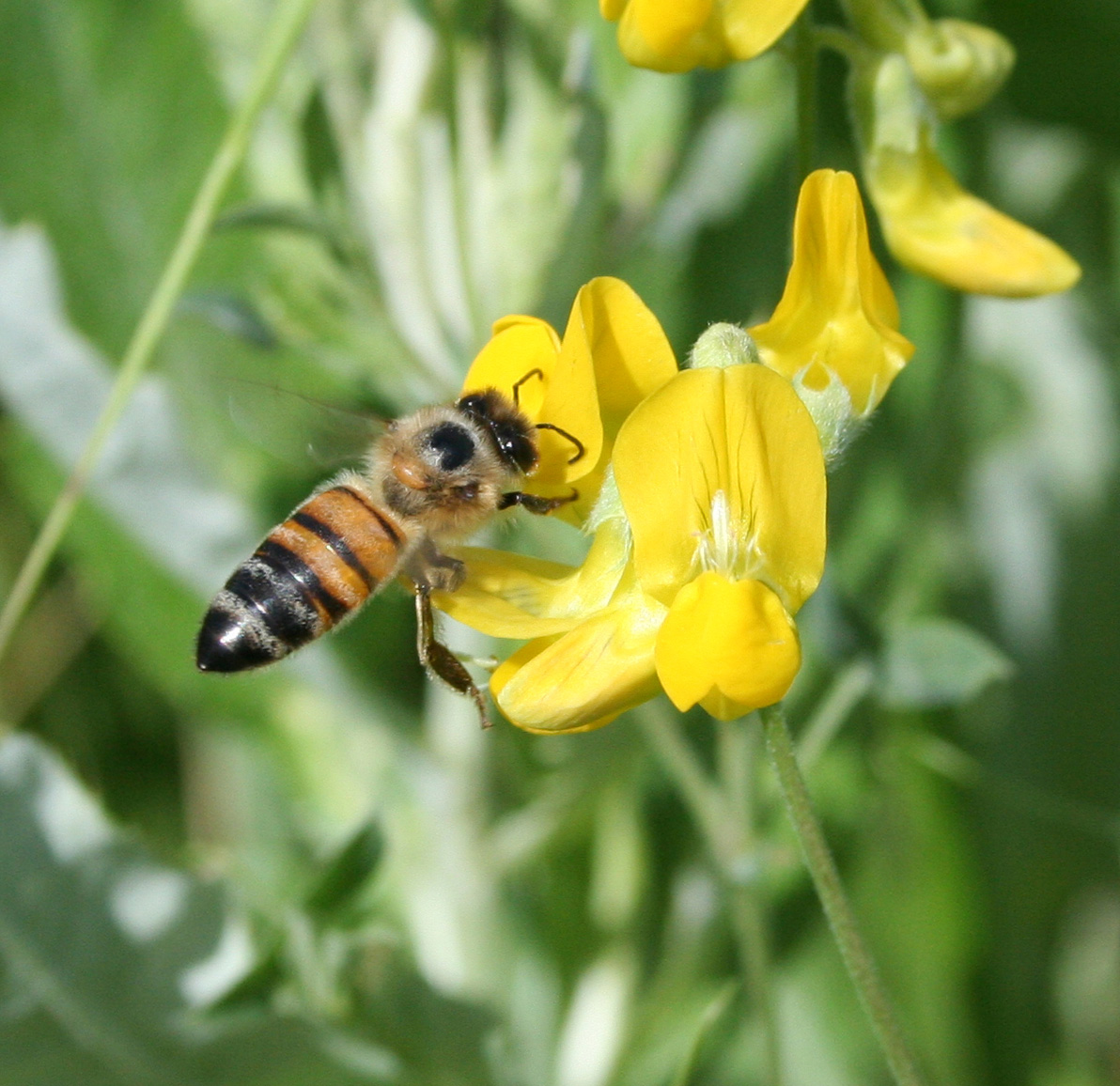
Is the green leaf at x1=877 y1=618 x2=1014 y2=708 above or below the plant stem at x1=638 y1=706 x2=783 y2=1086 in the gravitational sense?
above

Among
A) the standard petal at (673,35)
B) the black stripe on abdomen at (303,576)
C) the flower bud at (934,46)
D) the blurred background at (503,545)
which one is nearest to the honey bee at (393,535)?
the black stripe on abdomen at (303,576)

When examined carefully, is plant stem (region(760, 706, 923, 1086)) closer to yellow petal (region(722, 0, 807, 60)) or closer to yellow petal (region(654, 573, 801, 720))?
yellow petal (region(654, 573, 801, 720))

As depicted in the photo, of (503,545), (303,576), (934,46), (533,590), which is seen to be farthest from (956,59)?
(503,545)

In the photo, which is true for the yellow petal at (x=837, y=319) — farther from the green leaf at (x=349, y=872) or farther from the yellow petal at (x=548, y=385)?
the green leaf at (x=349, y=872)

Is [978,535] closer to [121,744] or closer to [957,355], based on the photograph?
[957,355]

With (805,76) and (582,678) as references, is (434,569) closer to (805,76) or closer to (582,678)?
(582,678)

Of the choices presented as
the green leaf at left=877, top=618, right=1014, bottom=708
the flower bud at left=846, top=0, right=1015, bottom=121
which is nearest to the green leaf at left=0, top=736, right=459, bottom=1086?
the green leaf at left=877, top=618, right=1014, bottom=708
